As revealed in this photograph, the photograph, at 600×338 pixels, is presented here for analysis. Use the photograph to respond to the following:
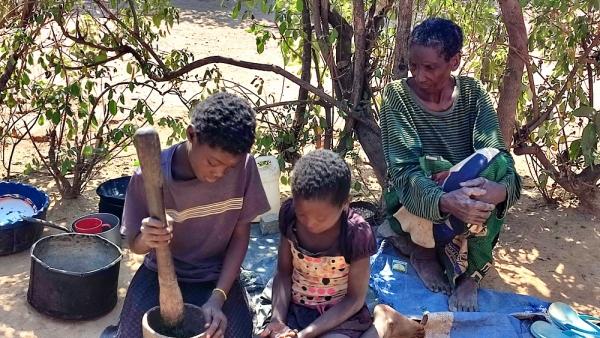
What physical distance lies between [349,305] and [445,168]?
0.89 metres

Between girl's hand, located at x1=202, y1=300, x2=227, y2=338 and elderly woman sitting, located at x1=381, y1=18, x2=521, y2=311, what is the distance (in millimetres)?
1038

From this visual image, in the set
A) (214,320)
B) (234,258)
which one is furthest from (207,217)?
(214,320)

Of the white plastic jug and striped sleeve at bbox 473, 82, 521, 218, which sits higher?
striped sleeve at bbox 473, 82, 521, 218

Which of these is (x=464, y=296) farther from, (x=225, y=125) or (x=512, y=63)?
(x=225, y=125)

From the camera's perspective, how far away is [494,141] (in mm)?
2961

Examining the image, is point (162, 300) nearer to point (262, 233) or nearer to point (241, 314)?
point (241, 314)

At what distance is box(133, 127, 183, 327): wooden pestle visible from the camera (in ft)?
6.26

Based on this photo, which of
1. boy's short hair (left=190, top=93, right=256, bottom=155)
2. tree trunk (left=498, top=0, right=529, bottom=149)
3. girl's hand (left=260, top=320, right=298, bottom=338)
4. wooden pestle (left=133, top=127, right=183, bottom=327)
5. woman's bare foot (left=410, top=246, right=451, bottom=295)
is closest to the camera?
wooden pestle (left=133, top=127, right=183, bottom=327)

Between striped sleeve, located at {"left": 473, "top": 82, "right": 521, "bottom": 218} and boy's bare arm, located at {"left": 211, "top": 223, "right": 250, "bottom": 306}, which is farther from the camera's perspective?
striped sleeve, located at {"left": 473, "top": 82, "right": 521, "bottom": 218}

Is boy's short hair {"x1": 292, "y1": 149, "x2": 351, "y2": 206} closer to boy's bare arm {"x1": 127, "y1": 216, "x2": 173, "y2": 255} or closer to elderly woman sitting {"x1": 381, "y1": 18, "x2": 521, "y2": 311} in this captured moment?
boy's bare arm {"x1": 127, "y1": 216, "x2": 173, "y2": 255}

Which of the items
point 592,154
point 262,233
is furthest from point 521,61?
point 262,233

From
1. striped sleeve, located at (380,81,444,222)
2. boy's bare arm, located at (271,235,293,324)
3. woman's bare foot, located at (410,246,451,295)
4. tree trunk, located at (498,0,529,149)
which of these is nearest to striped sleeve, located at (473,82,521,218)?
striped sleeve, located at (380,81,444,222)

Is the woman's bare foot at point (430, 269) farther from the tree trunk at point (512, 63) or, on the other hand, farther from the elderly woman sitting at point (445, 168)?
Result: the tree trunk at point (512, 63)

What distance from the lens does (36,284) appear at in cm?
294
